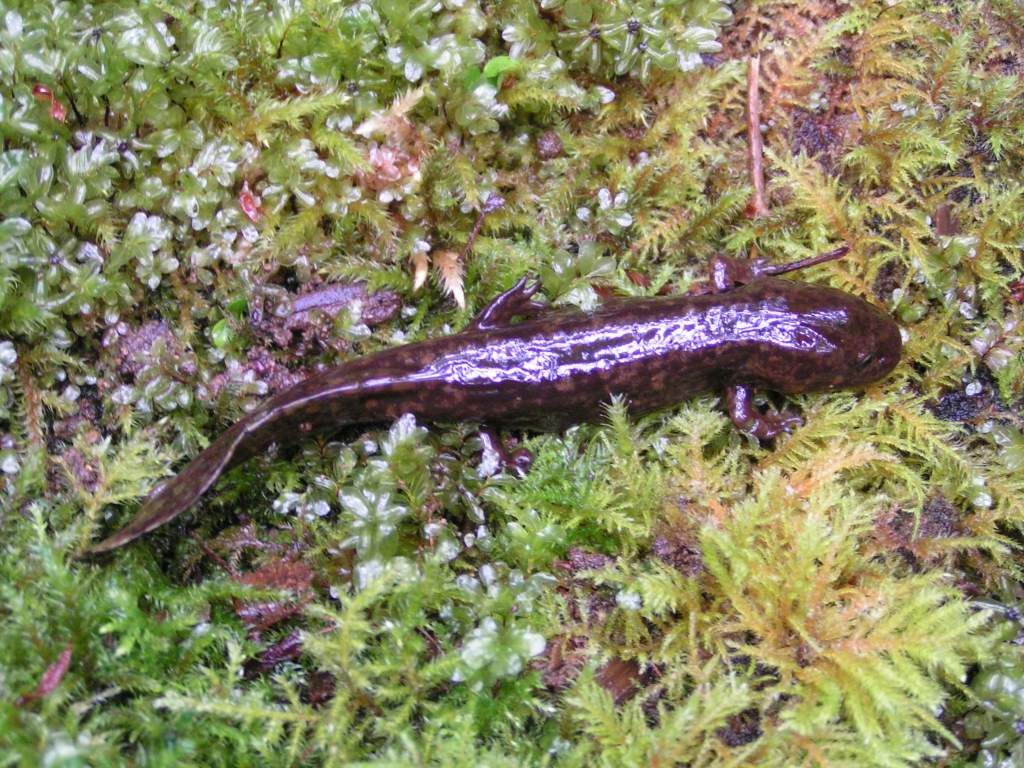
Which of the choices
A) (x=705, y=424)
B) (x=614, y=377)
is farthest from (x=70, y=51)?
(x=705, y=424)

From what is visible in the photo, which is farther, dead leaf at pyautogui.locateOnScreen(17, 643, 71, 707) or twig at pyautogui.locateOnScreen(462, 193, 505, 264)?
twig at pyautogui.locateOnScreen(462, 193, 505, 264)

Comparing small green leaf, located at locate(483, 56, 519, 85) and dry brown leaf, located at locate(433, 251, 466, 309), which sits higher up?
small green leaf, located at locate(483, 56, 519, 85)

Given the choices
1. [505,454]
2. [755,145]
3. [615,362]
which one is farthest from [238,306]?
[755,145]

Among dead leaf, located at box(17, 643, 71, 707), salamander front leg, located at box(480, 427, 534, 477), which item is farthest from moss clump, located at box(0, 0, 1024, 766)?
salamander front leg, located at box(480, 427, 534, 477)

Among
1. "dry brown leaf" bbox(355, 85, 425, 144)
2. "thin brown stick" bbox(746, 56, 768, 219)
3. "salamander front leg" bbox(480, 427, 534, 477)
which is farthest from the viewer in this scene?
"thin brown stick" bbox(746, 56, 768, 219)

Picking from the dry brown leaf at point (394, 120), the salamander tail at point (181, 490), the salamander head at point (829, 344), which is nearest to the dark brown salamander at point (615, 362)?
the salamander head at point (829, 344)

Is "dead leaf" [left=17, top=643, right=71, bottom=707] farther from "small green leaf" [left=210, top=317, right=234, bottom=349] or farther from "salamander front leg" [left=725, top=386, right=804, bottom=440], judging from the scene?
"salamander front leg" [left=725, top=386, right=804, bottom=440]

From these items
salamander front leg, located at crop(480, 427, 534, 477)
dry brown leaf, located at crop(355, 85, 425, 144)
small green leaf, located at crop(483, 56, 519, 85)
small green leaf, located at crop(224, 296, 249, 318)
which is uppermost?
small green leaf, located at crop(483, 56, 519, 85)

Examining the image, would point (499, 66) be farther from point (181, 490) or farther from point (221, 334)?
point (181, 490)
